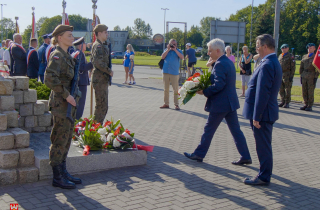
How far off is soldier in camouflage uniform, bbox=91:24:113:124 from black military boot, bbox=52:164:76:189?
7.22 ft

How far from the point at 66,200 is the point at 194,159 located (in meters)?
2.54

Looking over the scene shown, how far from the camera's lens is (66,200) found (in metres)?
4.34

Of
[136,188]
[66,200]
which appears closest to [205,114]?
[136,188]

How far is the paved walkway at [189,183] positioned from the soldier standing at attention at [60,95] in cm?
34

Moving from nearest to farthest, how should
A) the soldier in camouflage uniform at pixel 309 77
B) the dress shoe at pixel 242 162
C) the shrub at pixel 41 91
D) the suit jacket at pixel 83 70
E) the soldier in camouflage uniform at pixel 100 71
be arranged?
1. the dress shoe at pixel 242 162
2. the soldier in camouflage uniform at pixel 100 71
3. the suit jacket at pixel 83 70
4. the shrub at pixel 41 91
5. the soldier in camouflage uniform at pixel 309 77

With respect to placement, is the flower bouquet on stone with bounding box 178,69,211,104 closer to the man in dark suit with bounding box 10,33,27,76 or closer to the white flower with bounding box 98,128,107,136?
the white flower with bounding box 98,128,107,136

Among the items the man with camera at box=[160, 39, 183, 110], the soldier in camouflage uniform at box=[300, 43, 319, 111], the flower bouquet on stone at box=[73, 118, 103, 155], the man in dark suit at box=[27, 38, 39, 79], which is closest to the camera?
the flower bouquet on stone at box=[73, 118, 103, 155]

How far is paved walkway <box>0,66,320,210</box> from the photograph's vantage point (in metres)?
4.35

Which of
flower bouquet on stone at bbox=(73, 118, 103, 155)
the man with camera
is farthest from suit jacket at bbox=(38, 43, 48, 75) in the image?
flower bouquet on stone at bbox=(73, 118, 103, 155)

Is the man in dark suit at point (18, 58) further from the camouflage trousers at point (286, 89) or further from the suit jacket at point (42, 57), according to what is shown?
the camouflage trousers at point (286, 89)

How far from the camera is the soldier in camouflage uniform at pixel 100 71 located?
21.7 ft

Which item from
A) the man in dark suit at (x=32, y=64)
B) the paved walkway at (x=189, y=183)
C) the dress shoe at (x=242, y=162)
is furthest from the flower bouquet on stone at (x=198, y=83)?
the man in dark suit at (x=32, y=64)

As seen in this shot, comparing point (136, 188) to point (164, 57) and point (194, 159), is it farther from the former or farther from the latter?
point (164, 57)

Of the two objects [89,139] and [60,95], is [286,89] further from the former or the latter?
[60,95]
